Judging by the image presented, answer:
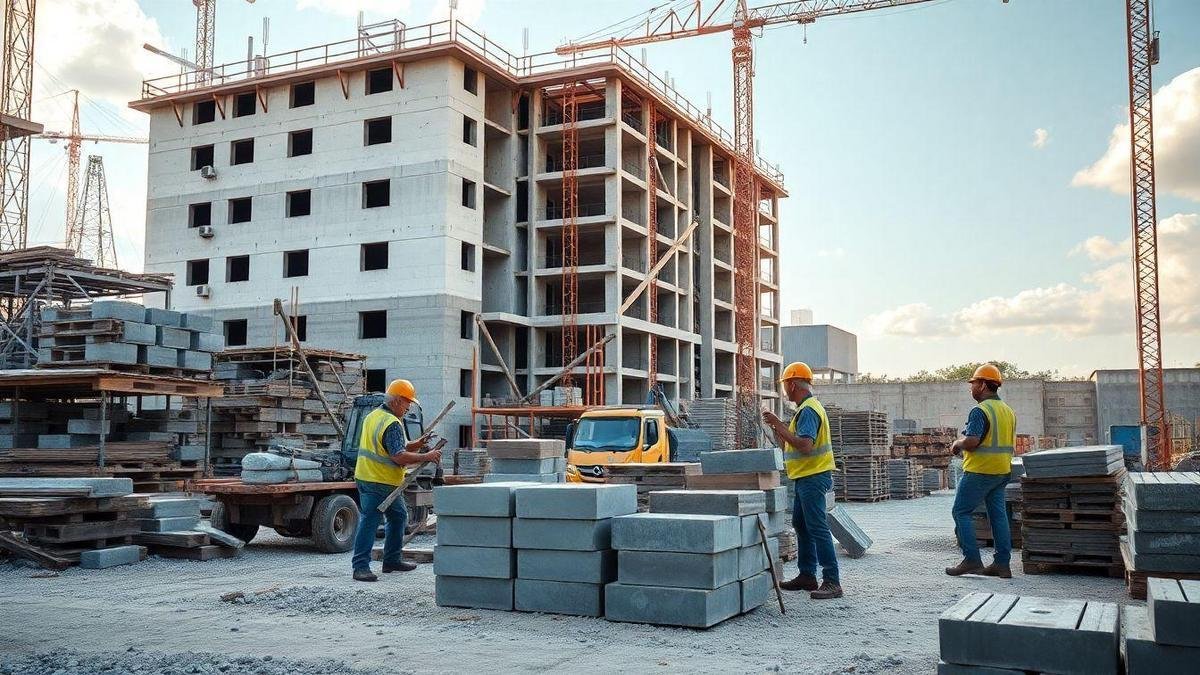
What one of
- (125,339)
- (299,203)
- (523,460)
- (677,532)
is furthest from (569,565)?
(299,203)

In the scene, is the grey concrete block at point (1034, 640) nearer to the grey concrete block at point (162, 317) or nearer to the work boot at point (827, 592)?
the work boot at point (827, 592)

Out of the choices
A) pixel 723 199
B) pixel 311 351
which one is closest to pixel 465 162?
pixel 311 351

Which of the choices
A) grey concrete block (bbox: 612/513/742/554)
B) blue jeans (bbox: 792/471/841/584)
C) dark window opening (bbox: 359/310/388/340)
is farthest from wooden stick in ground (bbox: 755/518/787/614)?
dark window opening (bbox: 359/310/388/340)

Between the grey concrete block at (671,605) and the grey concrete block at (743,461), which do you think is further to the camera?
the grey concrete block at (743,461)

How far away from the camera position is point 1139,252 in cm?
4228

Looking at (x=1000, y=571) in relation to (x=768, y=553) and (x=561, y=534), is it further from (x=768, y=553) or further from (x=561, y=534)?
(x=561, y=534)

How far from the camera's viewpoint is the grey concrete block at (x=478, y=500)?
8391 millimetres

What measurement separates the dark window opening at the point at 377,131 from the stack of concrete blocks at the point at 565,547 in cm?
2896

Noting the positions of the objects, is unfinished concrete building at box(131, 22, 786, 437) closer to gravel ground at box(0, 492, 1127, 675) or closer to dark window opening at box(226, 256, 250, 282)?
dark window opening at box(226, 256, 250, 282)

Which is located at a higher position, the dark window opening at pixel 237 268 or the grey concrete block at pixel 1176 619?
the dark window opening at pixel 237 268

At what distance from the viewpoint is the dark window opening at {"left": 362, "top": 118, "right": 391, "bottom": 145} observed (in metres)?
35.1

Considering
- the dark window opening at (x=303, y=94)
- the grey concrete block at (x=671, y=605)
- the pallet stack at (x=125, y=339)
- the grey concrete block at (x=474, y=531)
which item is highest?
the dark window opening at (x=303, y=94)

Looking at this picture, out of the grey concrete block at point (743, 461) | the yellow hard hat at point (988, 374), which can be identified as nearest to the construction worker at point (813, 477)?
the grey concrete block at point (743, 461)

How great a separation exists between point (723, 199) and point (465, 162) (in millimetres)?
20111
